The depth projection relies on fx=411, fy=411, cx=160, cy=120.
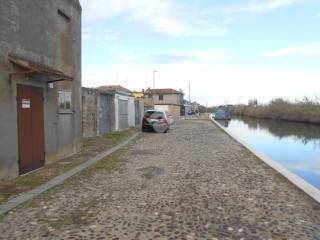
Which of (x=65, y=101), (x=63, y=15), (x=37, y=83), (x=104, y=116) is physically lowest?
(x=104, y=116)

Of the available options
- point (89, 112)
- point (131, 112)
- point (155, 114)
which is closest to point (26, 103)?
point (89, 112)

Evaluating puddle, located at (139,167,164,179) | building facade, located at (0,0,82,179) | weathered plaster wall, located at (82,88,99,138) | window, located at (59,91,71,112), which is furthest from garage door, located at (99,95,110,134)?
puddle, located at (139,167,164,179)

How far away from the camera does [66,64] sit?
1348 cm

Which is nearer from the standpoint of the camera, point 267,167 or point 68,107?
point 267,167

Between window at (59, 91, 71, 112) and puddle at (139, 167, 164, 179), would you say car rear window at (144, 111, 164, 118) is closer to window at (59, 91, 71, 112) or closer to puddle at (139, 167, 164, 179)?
window at (59, 91, 71, 112)

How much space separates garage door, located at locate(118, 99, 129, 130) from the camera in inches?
Answer: 1141

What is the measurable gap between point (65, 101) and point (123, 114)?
1676cm

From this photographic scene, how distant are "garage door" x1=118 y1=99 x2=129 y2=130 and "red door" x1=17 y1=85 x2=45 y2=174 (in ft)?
57.3

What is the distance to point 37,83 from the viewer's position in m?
10.9

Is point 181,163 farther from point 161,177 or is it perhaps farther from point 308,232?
point 308,232

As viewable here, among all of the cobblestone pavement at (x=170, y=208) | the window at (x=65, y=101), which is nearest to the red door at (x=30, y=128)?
the cobblestone pavement at (x=170, y=208)

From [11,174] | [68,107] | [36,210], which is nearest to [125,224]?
[36,210]

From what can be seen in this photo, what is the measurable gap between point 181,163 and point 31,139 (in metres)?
4.27

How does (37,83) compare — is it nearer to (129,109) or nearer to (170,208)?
(170,208)
